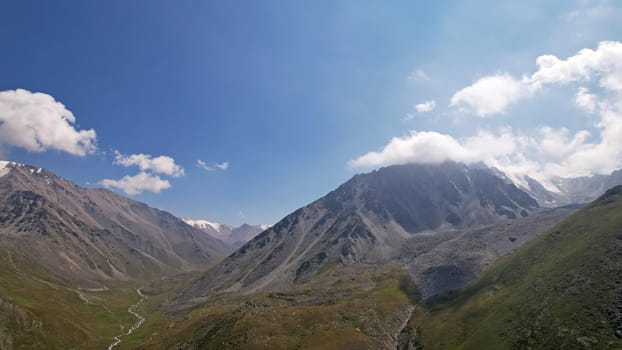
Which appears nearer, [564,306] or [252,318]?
[564,306]

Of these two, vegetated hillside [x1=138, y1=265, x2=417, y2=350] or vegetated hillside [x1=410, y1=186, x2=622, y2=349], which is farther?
vegetated hillside [x1=138, y1=265, x2=417, y2=350]

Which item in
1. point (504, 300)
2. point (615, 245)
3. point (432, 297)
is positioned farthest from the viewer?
point (432, 297)

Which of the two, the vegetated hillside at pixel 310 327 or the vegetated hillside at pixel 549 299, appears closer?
the vegetated hillside at pixel 549 299

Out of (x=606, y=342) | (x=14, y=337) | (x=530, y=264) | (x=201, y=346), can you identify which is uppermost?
(x=14, y=337)

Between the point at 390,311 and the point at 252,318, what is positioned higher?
the point at 252,318

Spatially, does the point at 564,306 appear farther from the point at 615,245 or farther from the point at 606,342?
the point at 615,245

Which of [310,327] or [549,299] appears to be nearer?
[549,299]

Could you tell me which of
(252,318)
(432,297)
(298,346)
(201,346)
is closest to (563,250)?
(432,297)

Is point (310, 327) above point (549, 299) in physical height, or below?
above
